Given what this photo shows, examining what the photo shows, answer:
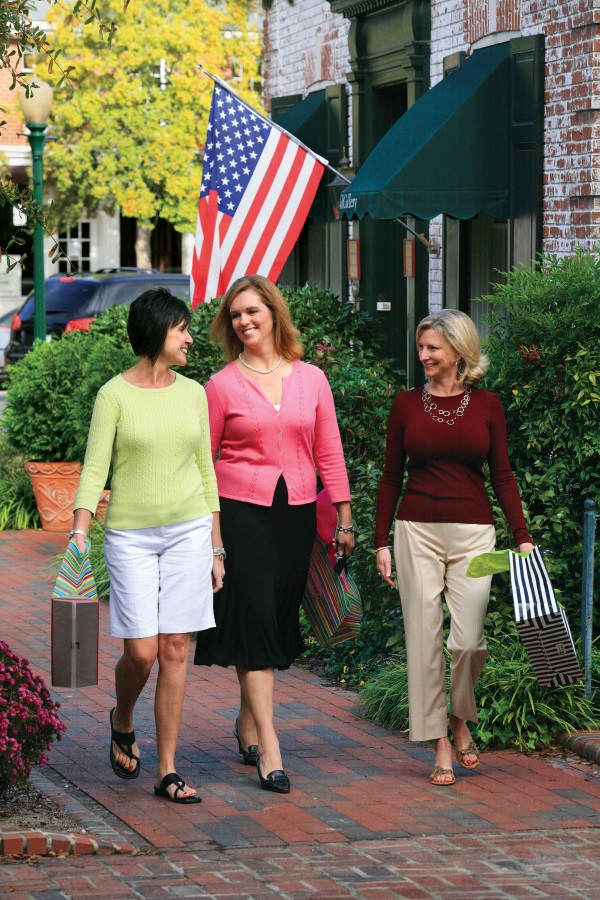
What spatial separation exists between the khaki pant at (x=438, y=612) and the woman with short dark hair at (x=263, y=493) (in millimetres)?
282

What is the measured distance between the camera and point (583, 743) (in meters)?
6.41

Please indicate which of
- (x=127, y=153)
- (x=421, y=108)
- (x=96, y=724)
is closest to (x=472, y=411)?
(x=96, y=724)

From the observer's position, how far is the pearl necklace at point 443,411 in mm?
5879

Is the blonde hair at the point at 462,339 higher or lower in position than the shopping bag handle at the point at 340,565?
higher

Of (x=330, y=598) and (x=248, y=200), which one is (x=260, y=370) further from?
(x=248, y=200)

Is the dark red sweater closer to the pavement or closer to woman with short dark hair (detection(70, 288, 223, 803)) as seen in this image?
woman with short dark hair (detection(70, 288, 223, 803))

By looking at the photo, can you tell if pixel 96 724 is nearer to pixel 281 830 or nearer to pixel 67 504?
pixel 281 830

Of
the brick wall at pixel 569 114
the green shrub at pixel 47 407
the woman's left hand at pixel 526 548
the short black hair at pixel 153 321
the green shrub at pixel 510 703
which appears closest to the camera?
the short black hair at pixel 153 321

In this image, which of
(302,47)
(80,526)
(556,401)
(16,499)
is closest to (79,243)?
(302,47)

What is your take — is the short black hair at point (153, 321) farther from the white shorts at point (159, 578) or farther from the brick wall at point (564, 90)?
the brick wall at point (564, 90)

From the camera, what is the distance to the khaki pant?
5.90 meters

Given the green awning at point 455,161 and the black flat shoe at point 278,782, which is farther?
the green awning at point 455,161

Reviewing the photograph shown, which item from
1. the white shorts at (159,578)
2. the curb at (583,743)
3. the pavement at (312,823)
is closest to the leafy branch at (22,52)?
the white shorts at (159,578)

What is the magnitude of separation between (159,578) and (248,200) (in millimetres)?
6259
